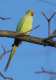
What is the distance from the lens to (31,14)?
111 inches

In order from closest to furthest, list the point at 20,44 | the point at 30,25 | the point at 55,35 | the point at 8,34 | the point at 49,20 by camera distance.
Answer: the point at 55,35 < the point at 8,34 < the point at 49,20 < the point at 20,44 < the point at 30,25

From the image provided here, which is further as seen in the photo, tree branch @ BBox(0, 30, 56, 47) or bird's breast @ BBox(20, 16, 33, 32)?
bird's breast @ BBox(20, 16, 33, 32)

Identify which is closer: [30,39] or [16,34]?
[16,34]

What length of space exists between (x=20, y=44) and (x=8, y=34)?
73cm

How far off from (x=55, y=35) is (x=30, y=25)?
151cm

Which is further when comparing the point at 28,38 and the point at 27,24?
the point at 27,24

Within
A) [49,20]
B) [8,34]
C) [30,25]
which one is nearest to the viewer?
[8,34]

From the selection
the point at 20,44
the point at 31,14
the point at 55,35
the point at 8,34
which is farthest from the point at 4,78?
the point at 31,14

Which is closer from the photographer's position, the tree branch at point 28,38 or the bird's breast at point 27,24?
the tree branch at point 28,38

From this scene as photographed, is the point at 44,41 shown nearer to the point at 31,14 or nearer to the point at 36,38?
the point at 36,38

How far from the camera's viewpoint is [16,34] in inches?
49.0

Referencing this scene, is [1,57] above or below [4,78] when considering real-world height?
above

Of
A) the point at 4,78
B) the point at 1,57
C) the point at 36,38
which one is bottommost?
the point at 4,78

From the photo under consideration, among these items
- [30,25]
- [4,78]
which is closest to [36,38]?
[4,78]
